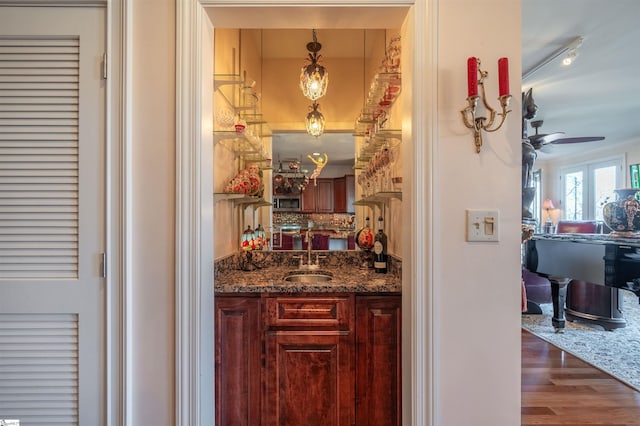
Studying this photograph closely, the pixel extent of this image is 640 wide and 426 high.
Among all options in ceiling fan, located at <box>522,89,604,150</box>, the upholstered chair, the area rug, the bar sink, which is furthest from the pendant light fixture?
the upholstered chair

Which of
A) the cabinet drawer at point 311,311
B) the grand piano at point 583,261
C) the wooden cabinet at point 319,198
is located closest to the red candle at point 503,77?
the cabinet drawer at point 311,311

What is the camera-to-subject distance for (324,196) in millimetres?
2391

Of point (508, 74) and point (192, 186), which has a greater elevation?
point (508, 74)

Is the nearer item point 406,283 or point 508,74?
point 508,74

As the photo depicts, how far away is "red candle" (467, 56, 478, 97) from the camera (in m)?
1.03

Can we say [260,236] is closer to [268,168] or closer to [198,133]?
[268,168]

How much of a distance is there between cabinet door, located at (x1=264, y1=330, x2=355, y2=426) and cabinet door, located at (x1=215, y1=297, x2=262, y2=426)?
0.21 ft

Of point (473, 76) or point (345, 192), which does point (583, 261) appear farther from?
point (473, 76)

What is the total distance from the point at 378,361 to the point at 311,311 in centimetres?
40

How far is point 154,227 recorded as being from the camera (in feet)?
3.71

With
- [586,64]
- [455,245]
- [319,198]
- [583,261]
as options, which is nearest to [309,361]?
[455,245]

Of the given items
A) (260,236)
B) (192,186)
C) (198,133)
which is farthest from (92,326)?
(260,236)

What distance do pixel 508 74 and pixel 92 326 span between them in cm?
181

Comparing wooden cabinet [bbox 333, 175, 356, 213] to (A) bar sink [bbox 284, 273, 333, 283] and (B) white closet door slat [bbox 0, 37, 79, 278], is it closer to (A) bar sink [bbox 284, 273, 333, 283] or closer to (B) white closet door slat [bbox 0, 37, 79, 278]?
(A) bar sink [bbox 284, 273, 333, 283]
